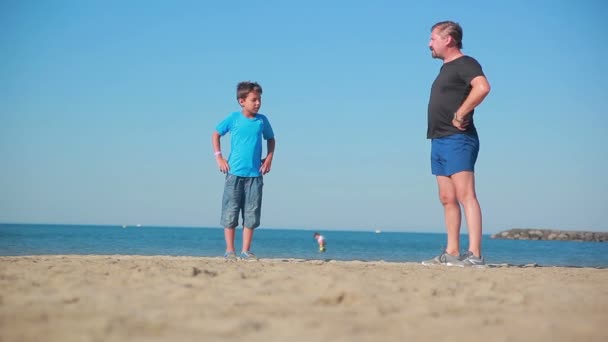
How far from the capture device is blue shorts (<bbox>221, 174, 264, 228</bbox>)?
19.6 feet

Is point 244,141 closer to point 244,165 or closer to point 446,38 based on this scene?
point 244,165

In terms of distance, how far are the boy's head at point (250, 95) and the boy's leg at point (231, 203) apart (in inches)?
31.2

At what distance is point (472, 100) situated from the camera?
4.96 metres

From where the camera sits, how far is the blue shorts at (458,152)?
507 centimetres

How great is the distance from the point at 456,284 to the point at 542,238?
77.4 metres

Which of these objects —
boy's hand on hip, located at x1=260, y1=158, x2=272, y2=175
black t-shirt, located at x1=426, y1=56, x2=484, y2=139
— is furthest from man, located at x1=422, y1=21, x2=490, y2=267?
boy's hand on hip, located at x1=260, y1=158, x2=272, y2=175

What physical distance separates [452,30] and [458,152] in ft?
3.99

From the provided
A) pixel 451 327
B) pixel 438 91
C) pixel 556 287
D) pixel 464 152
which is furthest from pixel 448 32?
pixel 451 327

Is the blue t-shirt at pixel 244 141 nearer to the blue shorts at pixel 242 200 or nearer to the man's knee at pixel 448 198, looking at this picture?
the blue shorts at pixel 242 200

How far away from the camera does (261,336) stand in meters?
1.88

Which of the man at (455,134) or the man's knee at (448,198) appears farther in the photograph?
the man's knee at (448,198)

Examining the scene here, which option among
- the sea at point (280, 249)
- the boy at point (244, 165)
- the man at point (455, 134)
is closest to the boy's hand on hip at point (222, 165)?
the boy at point (244, 165)

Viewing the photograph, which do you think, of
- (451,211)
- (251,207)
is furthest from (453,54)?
(251,207)

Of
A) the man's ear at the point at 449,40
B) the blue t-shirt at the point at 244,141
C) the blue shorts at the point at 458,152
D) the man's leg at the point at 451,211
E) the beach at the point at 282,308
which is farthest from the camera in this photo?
the blue t-shirt at the point at 244,141
